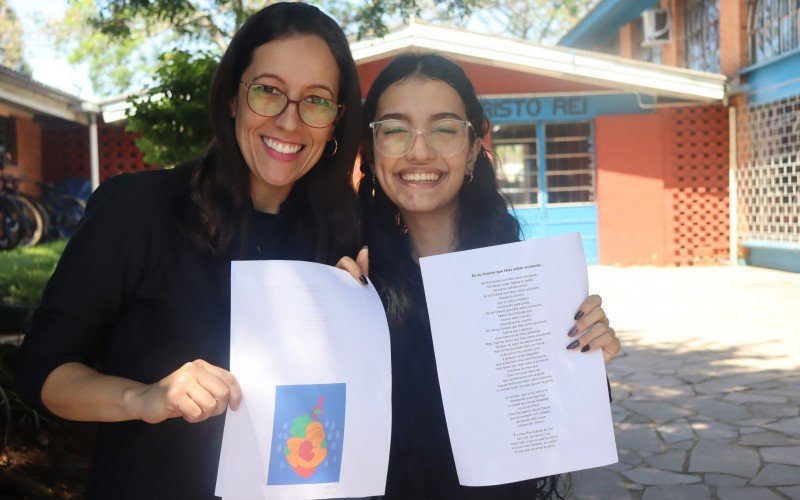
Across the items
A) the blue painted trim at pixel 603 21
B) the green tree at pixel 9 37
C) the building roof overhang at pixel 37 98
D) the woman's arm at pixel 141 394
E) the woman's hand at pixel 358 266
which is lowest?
the woman's arm at pixel 141 394

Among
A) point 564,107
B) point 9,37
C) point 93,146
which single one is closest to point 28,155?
point 93,146

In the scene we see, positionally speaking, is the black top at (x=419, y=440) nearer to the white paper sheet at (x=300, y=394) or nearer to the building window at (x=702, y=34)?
the white paper sheet at (x=300, y=394)

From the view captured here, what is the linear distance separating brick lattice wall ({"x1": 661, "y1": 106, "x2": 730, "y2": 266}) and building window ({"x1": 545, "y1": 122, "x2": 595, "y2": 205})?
1.32 meters

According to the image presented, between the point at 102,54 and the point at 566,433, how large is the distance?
32.4 meters

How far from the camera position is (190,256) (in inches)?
62.6

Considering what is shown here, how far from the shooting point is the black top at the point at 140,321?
1496 mm

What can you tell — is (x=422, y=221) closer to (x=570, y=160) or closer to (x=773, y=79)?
(x=773, y=79)

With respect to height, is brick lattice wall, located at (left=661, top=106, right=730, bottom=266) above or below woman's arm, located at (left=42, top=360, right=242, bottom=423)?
above

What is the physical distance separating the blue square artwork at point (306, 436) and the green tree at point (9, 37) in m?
31.3

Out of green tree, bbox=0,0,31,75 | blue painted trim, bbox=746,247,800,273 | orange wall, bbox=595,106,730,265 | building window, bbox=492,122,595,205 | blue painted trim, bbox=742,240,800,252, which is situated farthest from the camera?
green tree, bbox=0,0,31,75

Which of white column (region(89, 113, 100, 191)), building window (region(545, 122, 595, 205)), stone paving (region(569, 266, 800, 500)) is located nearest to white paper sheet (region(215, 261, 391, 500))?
stone paving (region(569, 266, 800, 500))

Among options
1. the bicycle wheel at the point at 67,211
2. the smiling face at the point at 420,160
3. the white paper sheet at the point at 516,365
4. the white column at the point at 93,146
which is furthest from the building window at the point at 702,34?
the white paper sheet at the point at 516,365

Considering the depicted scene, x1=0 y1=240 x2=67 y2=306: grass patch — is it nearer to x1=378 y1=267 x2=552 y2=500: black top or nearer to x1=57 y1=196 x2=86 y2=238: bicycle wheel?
x1=57 y1=196 x2=86 y2=238: bicycle wheel

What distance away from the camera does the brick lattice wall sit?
1384 centimetres
